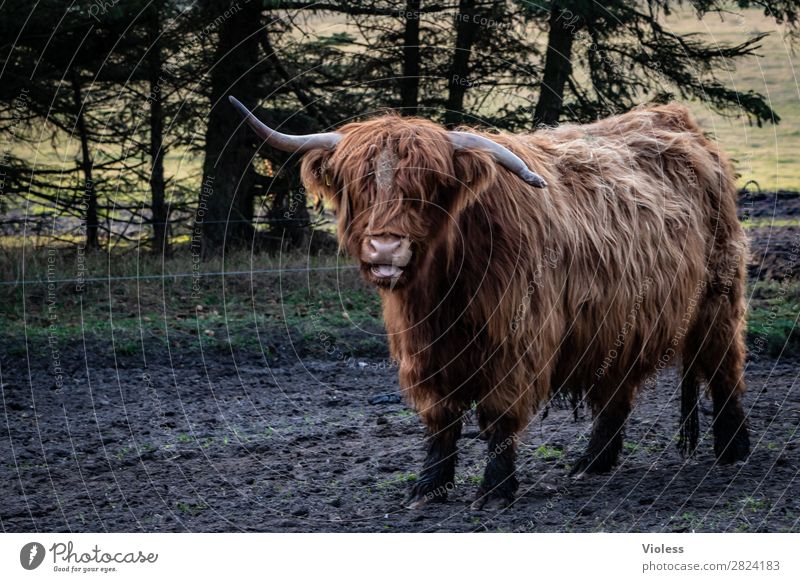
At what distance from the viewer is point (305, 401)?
352 inches

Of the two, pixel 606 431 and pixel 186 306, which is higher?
Result: pixel 186 306

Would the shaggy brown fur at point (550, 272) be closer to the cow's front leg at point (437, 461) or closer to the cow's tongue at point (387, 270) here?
the cow's front leg at point (437, 461)

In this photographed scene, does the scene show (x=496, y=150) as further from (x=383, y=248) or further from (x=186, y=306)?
(x=186, y=306)

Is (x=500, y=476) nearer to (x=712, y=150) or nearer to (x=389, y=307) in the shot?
(x=389, y=307)

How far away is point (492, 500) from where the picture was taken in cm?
623

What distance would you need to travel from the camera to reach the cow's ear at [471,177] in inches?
229

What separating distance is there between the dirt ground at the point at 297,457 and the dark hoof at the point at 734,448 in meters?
0.08

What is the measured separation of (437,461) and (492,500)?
421mm

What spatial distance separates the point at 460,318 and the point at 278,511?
157 cm

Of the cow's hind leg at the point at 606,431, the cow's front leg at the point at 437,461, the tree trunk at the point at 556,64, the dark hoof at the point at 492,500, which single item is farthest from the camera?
the tree trunk at the point at 556,64

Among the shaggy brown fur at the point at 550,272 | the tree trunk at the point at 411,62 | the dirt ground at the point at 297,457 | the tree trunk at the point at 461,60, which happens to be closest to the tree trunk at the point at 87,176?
the tree trunk at the point at 411,62

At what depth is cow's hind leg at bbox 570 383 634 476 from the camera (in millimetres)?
7199

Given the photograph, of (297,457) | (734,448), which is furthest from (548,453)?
(297,457)

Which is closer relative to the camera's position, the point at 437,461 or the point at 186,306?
the point at 437,461
